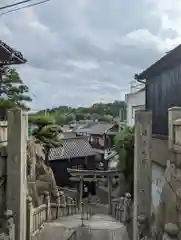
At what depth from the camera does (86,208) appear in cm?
1959

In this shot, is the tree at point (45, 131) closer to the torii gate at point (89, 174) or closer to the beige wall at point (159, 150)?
the torii gate at point (89, 174)

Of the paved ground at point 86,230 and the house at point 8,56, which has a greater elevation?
the house at point 8,56

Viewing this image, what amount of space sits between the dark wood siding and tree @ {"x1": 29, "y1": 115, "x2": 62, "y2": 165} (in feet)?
18.8

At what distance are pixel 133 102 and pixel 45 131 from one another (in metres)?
10.2

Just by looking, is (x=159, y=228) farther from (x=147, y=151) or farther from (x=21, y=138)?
(x=21, y=138)

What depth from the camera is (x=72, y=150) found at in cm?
2762

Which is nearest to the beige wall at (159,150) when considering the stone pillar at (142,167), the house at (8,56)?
the stone pillar at (142,167)

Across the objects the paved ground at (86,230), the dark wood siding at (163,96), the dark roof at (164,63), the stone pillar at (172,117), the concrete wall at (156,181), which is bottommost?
the paved ground at (86,230)

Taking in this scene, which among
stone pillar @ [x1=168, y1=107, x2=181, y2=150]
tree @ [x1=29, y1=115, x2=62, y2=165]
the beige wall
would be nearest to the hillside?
tree @ [x1=29, y1=115, x2=62, y2=165]

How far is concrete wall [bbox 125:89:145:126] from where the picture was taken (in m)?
25.4

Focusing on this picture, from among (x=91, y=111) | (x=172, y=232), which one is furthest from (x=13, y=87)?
(x=91, y=111)

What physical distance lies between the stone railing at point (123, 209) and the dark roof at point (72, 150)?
1097cm

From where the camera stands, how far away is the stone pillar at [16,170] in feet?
26.8

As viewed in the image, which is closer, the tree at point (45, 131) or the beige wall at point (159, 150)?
the beige wall at point (159, 150)
